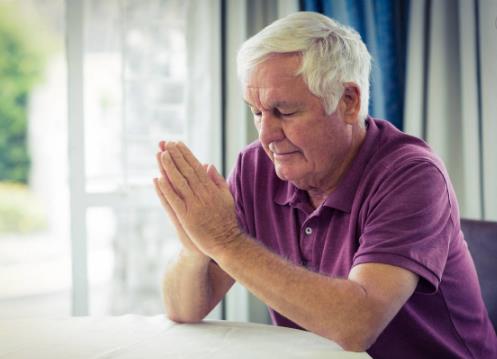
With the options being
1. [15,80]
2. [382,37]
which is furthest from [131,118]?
[15,80]

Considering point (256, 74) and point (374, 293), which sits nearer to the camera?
point (374, 293)

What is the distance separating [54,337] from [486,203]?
170 cm

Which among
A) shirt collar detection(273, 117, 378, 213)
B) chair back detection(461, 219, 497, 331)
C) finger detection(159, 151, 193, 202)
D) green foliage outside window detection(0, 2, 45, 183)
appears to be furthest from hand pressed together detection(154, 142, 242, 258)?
green foliage outside window detection(0, 2, 45, 183)

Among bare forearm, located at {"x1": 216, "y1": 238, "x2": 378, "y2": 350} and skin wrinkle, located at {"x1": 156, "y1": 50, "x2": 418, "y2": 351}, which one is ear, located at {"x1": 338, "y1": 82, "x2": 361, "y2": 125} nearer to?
skin wrinkle, located at {"x1": 156, "y1": 50, "x2": 418, "y2": 351}

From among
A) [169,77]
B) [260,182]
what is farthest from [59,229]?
[260,182]

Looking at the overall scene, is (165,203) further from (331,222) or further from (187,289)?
(331,222)

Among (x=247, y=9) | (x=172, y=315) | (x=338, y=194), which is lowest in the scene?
(x=172, y=315)

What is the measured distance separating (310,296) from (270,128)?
38 centimetres

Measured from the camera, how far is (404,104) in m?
2.47

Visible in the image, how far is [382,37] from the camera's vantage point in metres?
2.44

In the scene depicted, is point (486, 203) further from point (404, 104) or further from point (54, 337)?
point (54, 337)

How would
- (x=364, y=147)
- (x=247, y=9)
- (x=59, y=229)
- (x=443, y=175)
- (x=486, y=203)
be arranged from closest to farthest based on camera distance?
1. (x=443, y=175)
2. (x=364, y=147)
3. (x=486, y=203)
4. (x=247, y=9)
5. (x=59, y=229)

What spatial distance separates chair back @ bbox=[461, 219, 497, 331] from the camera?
1.47 meters

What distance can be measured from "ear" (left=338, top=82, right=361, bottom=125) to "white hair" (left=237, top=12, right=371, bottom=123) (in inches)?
0.6
